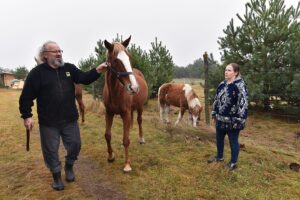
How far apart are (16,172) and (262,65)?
1037 centimetres

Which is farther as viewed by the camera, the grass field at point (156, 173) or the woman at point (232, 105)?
the woman at point (232, 105)

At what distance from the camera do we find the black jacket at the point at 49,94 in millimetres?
3918

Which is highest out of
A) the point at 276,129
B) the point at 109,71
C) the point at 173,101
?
the point at 109,71

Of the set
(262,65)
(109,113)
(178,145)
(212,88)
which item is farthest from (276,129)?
(109,113)

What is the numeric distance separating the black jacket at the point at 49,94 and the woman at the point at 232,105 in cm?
238

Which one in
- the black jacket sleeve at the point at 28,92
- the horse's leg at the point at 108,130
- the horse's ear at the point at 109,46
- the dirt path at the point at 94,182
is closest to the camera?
the black jacket sleeve at the point at 28,92

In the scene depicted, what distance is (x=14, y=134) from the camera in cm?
800

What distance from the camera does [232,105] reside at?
468cm

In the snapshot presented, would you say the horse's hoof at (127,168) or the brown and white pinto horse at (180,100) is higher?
the brown and white pinto horse at (180,100)

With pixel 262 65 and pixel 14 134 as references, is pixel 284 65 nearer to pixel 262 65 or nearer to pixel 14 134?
pixel 262 65

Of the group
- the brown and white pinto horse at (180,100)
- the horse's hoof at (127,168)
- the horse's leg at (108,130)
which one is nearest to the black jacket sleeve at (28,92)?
the horse's leg at (108,130)

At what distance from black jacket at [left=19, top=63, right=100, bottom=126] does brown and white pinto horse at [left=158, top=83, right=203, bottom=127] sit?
607 cm

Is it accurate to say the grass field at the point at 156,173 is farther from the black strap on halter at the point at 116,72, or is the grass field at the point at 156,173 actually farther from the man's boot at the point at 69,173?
the black strap on halter at the point at 116,72

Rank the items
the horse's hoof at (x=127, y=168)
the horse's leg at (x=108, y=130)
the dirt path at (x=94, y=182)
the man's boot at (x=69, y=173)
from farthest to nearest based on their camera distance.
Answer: the horse's leg at (x=108, y=130) < the horse's hoof at (x=127, y=168) < the man's boot at (x=69, y=173) < the dirt path at (x=94, y=182)
